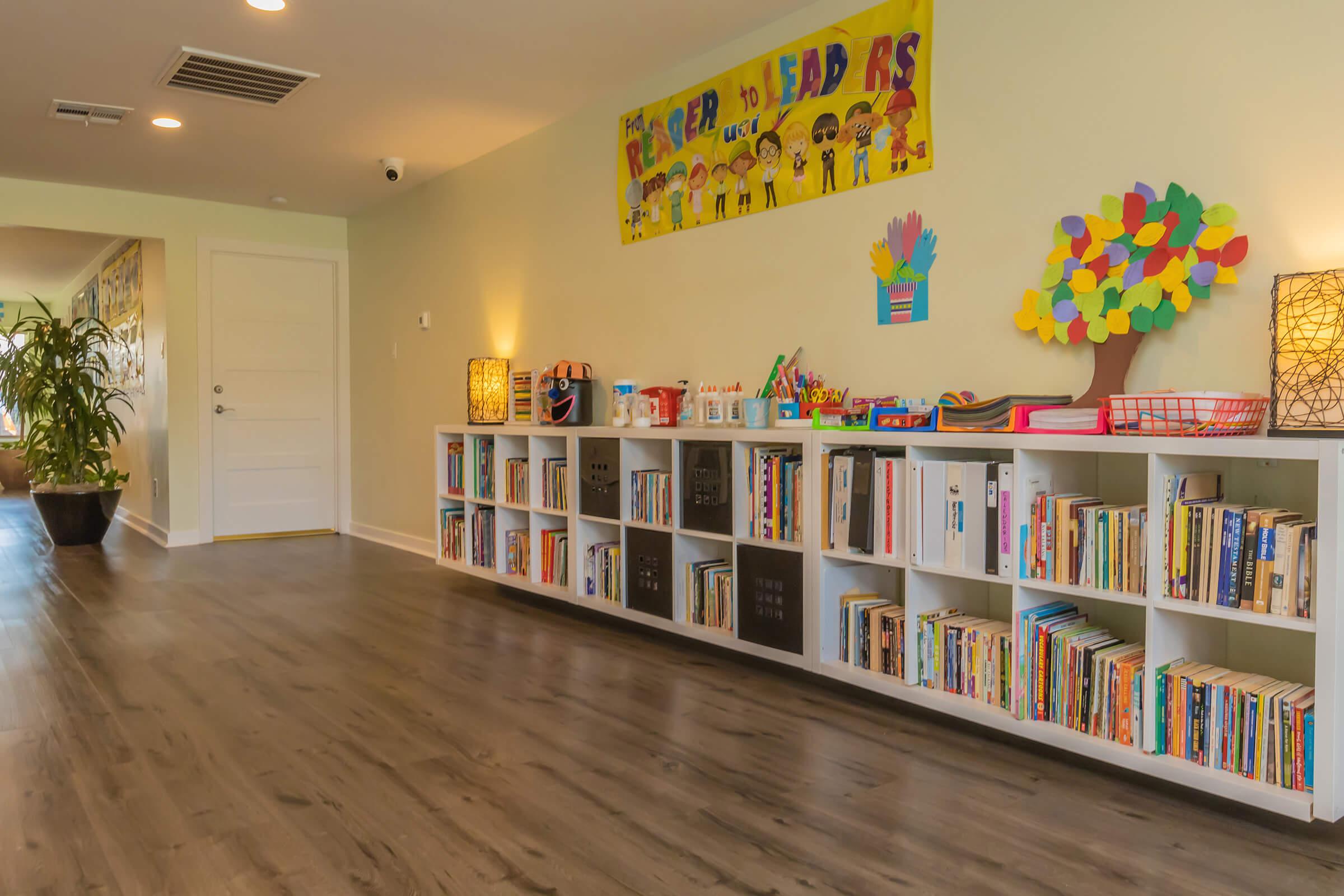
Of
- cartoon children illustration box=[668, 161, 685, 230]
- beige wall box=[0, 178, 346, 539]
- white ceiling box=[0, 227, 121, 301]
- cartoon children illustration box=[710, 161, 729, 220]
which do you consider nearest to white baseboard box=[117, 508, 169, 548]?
beige wall box=[0, 178, 346, 539]

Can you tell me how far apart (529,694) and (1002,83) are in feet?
7.68

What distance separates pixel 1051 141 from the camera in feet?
8.84

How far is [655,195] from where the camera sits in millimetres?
4078

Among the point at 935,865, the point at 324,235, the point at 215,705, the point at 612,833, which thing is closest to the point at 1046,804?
the point at 935,865

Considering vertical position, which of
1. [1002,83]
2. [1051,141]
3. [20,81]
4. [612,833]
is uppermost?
[20,81]

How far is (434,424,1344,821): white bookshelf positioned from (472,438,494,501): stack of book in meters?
1.08

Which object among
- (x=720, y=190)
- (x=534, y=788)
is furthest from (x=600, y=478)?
(x=534, y=788)

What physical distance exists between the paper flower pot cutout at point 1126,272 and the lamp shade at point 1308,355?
192 millimetres

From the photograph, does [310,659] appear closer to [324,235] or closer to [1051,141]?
[1051,141]

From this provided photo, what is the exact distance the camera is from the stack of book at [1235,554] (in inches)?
77.2

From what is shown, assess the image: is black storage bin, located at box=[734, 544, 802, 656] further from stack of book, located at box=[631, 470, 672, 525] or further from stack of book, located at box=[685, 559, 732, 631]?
stack of book, located at box=[631, 470, 672, 525]

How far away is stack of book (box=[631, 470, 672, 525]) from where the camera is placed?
11.7 feet

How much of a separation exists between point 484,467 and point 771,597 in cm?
198

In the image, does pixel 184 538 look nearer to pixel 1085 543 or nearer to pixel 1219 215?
pixel 1085 543
